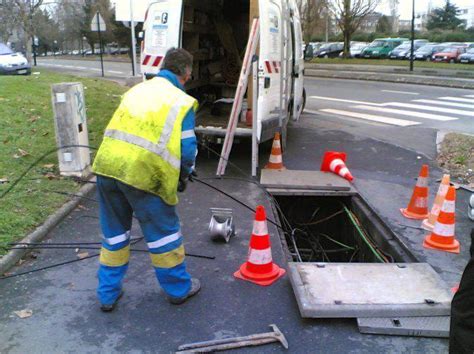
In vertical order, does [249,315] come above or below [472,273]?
below

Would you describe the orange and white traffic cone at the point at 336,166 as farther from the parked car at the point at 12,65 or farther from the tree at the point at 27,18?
the tree at the point at 27,18

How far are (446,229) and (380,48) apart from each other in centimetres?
3680

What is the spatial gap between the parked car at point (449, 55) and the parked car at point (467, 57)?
0.70 metres

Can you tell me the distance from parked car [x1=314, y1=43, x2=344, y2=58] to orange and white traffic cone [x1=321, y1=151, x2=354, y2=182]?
36087 mm

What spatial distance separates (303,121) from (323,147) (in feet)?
9.66

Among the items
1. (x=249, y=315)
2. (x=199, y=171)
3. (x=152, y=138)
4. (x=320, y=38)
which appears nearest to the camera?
(x=152, y=138)

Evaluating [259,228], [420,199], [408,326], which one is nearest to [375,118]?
[420,199]

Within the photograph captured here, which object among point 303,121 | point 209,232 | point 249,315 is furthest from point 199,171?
point 303,121

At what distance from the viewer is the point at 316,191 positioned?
20.0ft

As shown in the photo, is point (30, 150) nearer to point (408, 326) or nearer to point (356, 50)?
point (408, 326)

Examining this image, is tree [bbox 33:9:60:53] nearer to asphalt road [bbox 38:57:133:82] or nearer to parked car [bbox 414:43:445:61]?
asphalt road [bbox 38:57:133:82]

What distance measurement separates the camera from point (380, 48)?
38.2 metres

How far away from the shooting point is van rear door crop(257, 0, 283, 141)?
6211 mm

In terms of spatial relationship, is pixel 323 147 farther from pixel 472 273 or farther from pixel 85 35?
pixel 85 35
